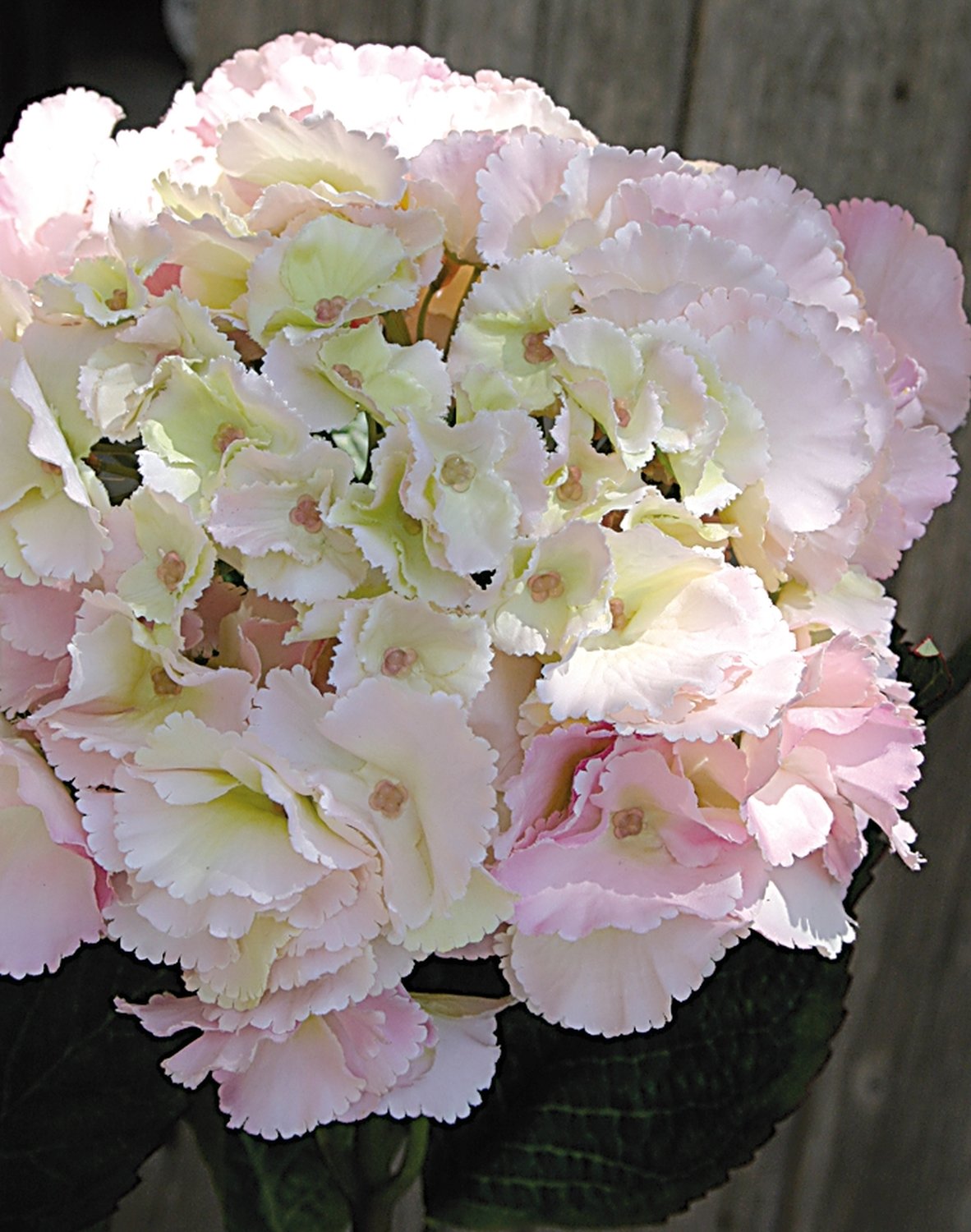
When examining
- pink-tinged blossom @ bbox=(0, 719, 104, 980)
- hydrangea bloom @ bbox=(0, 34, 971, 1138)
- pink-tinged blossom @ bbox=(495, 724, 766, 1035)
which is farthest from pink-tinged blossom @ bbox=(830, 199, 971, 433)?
pink-tinged blossom @ bbox=(0, 719, 104, 980)

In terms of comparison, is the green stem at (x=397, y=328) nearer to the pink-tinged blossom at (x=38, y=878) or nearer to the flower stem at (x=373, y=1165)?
A: the pink-tinged blossom at (x=38, y=878)

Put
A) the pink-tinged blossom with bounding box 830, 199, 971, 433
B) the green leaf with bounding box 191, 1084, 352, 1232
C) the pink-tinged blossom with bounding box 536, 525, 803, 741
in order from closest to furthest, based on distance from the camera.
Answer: the pink-tinged blossom with bounding box 536, 525, 803, 741, the pink-tinged blossom with bounding box 830, 199, 971, 433, the green leaf with bounding box 191, 1084, 352, 1232

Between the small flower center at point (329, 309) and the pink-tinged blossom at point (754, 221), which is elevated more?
the pink-tinged blossom at point (754, 221)

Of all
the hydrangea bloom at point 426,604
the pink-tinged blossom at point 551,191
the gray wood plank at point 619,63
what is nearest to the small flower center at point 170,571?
the hydrangea bloom at point 426,604

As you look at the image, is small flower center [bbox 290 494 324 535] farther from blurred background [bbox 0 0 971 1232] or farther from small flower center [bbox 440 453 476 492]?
blurred background [bbox 0 0 971 1232]

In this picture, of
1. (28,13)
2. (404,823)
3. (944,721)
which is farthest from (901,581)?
(28,13)

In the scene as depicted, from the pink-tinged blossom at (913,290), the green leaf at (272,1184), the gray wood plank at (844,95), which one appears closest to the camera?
the pink-tinged blossom at (913,290)

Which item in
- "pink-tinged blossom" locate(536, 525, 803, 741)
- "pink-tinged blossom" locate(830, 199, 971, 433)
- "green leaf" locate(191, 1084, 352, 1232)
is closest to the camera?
"pink-tinged blossom" locate(536, 525, 803, 741)
